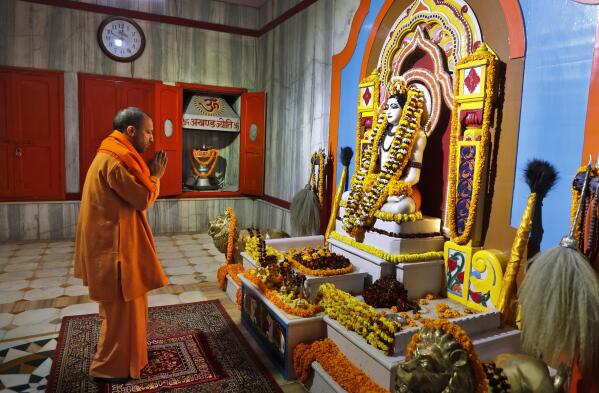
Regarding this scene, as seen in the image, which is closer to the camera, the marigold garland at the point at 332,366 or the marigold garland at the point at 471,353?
the marigold garland at the point at 471,353

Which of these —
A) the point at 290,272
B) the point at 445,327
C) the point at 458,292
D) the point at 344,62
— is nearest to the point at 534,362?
the point at 445,327

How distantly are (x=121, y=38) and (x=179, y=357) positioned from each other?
589 centimetres

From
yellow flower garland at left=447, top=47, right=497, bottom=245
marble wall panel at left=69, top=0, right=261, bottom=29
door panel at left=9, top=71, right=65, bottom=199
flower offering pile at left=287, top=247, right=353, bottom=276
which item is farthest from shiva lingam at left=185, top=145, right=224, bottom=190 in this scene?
yellow flower garland at left=447, top=47, right=497, bottom=245

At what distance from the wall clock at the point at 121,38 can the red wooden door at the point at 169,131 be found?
67cm

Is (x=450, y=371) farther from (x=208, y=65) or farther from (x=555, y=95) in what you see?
(x=208, y=65)

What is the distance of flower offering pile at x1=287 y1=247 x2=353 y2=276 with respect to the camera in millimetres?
3789

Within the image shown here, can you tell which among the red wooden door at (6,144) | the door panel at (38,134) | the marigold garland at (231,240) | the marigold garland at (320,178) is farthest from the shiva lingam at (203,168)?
the marigold garland at (231,240)

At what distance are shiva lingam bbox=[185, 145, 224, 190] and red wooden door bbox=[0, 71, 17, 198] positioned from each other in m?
2.86

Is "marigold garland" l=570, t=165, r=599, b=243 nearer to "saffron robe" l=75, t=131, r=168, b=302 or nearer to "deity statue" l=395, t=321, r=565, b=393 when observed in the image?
"deity statue" l=395, t=321, r=565, b=393

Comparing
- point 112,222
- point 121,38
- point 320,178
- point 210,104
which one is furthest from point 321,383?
point 121,38

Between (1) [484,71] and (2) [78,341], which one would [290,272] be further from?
(1) [484,71]

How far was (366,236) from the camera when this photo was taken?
4066 mm

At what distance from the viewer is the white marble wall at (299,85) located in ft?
19.1

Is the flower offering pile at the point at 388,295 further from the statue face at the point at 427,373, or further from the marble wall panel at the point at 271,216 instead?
the marble wall panel at the point at 271,216
